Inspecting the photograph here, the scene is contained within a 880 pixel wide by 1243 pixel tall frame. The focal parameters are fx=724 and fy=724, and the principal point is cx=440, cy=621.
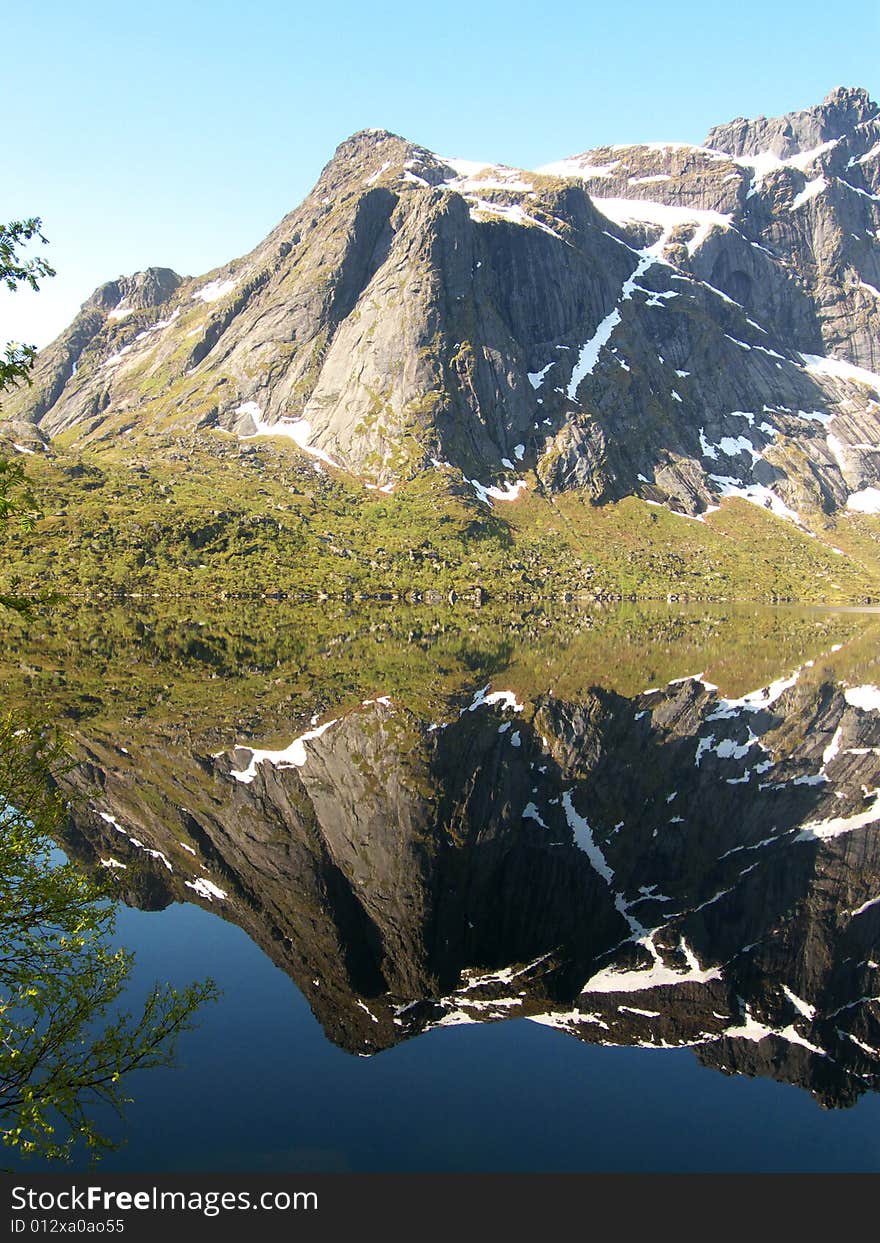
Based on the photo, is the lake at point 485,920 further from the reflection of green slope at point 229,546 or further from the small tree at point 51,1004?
the reflection of green slope at point 229,546

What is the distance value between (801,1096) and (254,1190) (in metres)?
12.9

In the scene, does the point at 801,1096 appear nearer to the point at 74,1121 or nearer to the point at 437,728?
the point at 74,1121

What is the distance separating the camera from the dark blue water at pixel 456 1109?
45.9 ft

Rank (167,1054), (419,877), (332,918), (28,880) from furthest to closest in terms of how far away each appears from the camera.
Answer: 1. (419,877)
2. (332,918)
3. (167,1054)
4. (28,880)

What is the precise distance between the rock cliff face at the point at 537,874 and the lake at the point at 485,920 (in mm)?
126

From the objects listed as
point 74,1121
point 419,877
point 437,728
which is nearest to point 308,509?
point 437,728

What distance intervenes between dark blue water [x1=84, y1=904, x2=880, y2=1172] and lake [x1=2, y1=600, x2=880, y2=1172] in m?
0.07

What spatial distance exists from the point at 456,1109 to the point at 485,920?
902 centimetres

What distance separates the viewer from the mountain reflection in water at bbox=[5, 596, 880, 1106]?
20422mm

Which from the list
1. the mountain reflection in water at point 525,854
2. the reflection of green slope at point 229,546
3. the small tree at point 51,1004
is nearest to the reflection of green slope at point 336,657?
the mountain reflection in water at point 525,854

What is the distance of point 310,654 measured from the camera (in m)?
78.8

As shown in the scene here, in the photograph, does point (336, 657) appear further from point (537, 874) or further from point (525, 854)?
point (537, 874)

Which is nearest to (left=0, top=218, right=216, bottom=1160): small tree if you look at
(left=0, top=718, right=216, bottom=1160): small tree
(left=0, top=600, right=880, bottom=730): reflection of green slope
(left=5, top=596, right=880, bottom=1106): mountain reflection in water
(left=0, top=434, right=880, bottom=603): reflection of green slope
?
(left=0, top=718, right=216, bottom=1160): small tree

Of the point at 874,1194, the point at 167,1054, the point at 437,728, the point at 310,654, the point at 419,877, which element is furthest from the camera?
the point at 310,654
